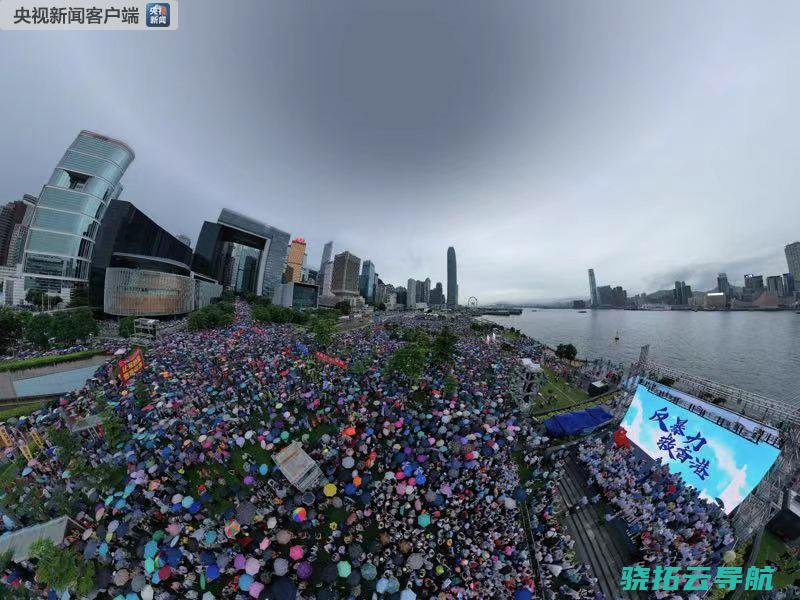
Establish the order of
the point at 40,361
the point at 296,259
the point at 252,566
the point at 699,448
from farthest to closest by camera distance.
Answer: the point at 296,259 → the point at 40,361 → the point at 699,448 → the point at 252,566

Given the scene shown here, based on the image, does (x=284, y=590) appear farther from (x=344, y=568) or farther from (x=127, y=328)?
(x=127, y=328)

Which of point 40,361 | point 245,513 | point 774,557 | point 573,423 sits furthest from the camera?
point 40,361

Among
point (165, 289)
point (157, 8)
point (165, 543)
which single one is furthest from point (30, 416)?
point (165, 289)

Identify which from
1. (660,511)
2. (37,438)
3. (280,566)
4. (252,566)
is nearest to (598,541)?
(660,511)

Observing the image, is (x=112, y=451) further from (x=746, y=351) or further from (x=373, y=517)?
(x=746, y=351)

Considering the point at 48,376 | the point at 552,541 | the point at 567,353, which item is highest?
the point at 567,353

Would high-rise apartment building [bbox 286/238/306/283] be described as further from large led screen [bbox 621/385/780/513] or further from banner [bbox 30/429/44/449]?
large led screen [bbox 621/385/780/513]

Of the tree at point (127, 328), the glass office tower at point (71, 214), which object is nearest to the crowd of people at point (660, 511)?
the tree at point (127, 328)
